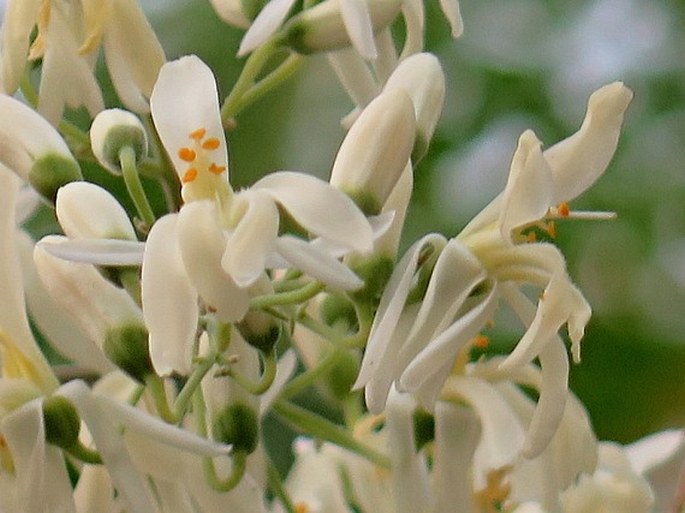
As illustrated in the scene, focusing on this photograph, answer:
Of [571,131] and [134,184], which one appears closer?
[134,184]

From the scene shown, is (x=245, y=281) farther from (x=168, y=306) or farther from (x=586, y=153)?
(x=586, y=153)

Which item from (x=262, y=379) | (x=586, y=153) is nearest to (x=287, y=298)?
(x=262, y=379)

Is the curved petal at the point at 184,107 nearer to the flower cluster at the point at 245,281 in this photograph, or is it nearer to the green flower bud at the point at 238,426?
the flower cluster at the point at 245,281

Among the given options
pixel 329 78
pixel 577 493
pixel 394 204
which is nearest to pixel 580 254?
pixel 329 78

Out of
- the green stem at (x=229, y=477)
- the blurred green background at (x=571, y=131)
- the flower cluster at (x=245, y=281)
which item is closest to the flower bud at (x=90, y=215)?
the flower cluster at (x=245, y=281)

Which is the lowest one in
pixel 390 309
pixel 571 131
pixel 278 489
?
pixel 571 131

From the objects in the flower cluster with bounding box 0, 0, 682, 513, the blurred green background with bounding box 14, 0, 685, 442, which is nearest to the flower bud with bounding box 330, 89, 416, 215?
the flower cluster with bounding box 0, 0, 682, 513

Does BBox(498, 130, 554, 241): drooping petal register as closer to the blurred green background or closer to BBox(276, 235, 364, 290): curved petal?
BBox(276, 235, 364, 290): curved petal
